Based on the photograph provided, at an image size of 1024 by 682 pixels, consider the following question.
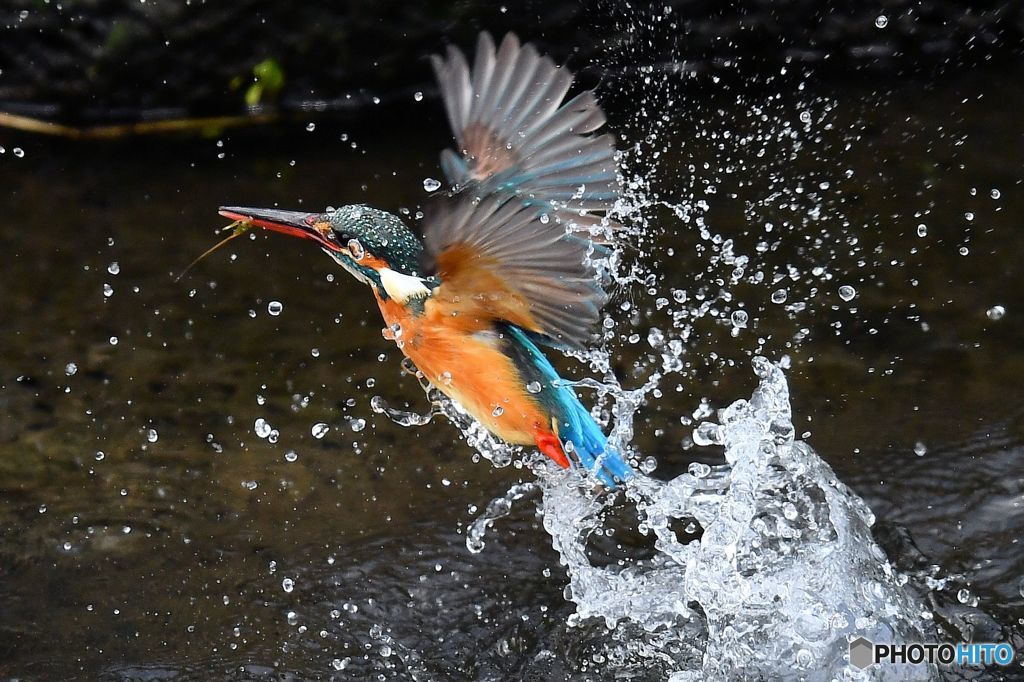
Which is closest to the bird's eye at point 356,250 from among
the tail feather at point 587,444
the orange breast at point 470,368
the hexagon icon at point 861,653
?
Answer: the orange breast at point 470,368

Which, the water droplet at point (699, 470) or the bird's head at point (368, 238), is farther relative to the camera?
the water droplet at point (699, 470)

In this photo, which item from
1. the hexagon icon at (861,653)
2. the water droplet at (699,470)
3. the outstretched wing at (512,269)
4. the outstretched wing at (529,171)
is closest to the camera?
the outstretched wing at (512,269)

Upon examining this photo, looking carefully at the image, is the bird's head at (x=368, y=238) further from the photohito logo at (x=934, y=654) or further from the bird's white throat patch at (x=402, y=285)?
the photohito logo at (x=934, y=654)

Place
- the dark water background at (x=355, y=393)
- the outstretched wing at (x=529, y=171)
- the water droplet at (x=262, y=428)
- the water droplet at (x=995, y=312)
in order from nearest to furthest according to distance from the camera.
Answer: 1. the outstretched wing at (x=529, y=171)
2. the dark water background at (x=355, y=393)
3. the water droplet at (x=262, y=428)
4. the water droplet at (x=995, y=312)

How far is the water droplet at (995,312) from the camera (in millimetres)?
3453

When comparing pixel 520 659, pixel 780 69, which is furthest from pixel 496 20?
pixel 520 659

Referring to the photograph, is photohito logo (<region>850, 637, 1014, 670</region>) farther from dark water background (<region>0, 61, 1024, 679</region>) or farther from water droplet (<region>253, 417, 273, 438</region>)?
water droplet (<region>253, 417, 273, 438</region>)

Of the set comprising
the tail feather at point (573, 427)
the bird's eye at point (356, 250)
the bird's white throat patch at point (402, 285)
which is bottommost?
the tail feather at point (573, 427)

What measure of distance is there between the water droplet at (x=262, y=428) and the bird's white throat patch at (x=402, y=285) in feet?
3.23

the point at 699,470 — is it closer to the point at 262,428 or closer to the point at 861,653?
the point at 861,653

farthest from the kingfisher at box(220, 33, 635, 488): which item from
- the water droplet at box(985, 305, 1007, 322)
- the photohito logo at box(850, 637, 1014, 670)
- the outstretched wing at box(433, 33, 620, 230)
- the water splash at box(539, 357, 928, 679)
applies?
the water droplet at box(985, 305, 1007, 322)

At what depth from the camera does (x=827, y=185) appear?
166 inches

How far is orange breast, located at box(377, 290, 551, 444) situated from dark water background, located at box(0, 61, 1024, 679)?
367 millimetres

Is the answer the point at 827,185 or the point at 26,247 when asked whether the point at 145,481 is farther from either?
the point at 827,185
